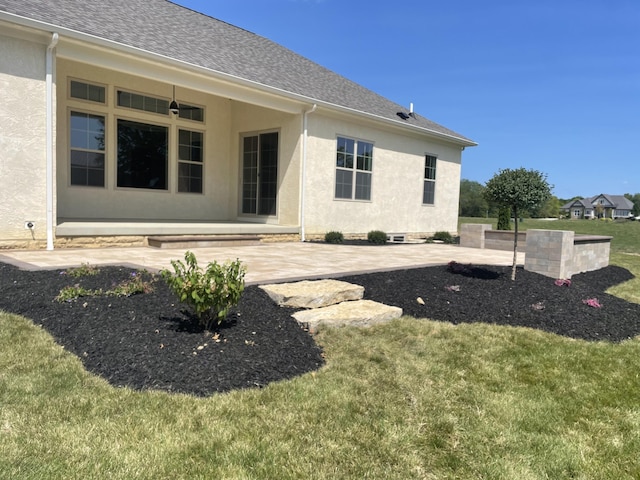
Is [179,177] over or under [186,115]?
under

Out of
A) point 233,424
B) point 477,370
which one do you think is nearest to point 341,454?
point 233,424

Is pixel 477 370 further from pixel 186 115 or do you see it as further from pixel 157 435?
pixel 186 115

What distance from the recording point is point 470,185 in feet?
291

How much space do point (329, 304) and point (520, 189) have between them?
3.73 m

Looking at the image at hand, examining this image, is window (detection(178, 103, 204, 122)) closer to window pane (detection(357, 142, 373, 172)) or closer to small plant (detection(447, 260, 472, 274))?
window pane (detection(357, 142, 373, 172))

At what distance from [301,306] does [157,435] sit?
2419 mm

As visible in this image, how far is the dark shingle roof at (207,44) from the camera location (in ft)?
27.2

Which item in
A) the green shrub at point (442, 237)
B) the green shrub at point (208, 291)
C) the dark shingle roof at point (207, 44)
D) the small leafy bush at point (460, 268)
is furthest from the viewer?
the green shrub at point (442, 237)

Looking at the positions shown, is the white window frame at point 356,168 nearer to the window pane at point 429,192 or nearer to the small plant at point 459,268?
the window pane at point 429,192

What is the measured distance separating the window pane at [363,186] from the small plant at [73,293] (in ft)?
32.7

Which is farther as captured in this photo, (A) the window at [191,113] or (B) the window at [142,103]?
(A) the window at [191,113]

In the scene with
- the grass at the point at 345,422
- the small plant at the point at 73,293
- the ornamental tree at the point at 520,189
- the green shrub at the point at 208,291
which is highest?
the ornamental tree at the point at 520,189

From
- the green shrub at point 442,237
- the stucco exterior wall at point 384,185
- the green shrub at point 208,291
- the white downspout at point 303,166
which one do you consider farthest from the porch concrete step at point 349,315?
the green shrub at point 442,237

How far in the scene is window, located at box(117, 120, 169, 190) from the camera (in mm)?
11047
